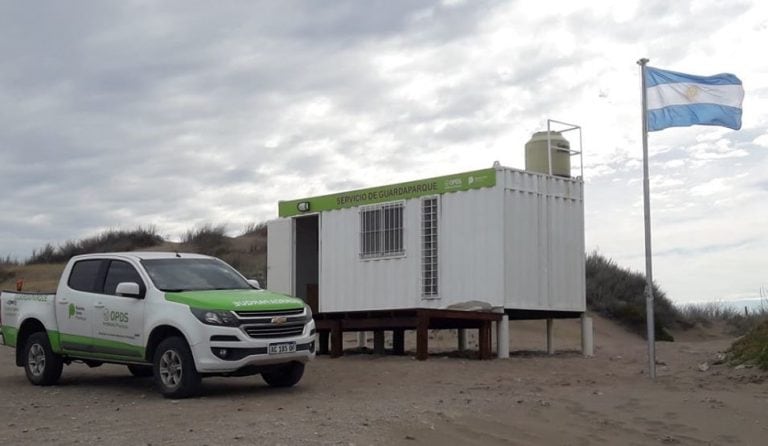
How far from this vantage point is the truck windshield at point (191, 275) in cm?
1240

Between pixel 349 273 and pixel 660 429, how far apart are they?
31.2ft

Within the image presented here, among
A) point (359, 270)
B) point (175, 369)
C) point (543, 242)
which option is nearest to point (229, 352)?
point (175, 369)

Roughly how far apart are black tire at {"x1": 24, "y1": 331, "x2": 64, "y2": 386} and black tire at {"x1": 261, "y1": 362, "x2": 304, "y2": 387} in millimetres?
3243

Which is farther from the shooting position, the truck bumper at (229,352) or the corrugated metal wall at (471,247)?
the corrugated metal wall at (471,247)

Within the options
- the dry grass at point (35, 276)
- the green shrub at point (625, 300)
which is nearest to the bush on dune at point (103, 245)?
the dry grass at point (35, 276)

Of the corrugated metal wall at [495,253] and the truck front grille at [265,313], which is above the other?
the corrugated metal wall at [495,253]

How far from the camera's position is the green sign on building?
1642cm

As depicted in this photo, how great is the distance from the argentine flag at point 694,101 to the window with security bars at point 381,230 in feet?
18.7

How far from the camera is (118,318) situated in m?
12.4

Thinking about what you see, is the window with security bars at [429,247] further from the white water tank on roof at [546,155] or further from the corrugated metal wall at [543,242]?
the white water tank on roof at [546,155]

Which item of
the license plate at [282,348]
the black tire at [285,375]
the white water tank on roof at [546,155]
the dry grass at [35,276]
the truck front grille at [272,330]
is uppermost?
the white water tank on roof at [546,155]

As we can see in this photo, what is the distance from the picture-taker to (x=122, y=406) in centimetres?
1123

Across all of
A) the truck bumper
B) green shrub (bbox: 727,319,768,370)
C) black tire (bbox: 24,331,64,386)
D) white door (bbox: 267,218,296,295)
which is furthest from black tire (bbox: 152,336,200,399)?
white door (bbox: 267,218,296,295)

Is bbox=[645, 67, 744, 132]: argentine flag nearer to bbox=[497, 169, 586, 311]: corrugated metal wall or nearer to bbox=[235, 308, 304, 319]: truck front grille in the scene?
bbox=[497, 169, 586, 311]: corrugated metal wall
